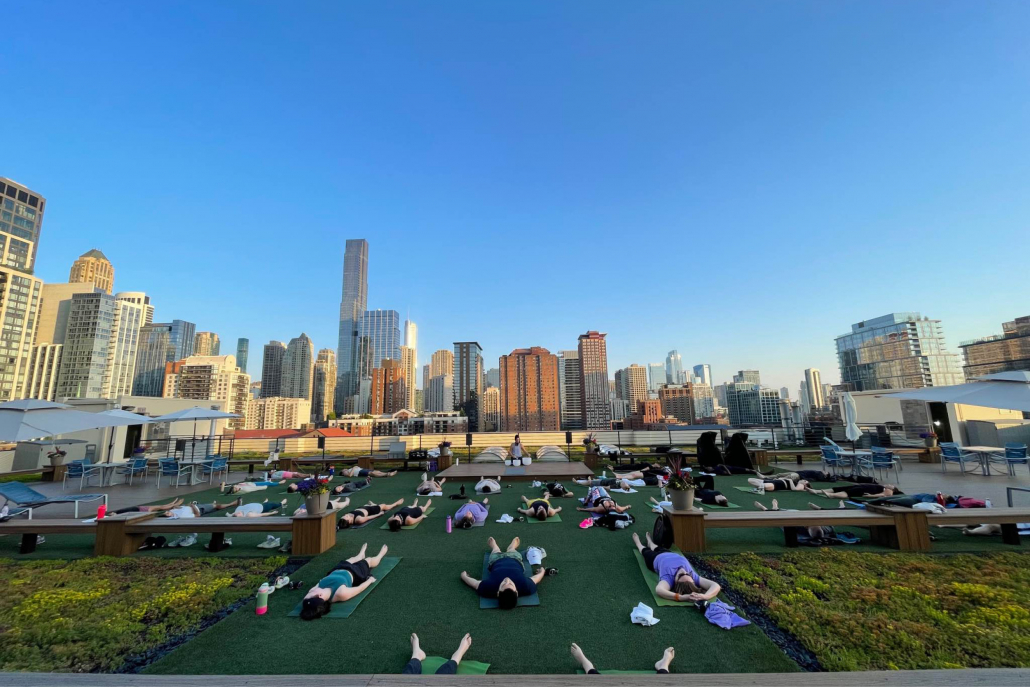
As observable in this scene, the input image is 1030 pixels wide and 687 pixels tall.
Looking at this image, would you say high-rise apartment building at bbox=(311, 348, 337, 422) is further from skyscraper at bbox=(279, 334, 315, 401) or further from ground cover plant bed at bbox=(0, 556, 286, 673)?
ground cover plant bed at bbox=(0, 556, 286, 673)

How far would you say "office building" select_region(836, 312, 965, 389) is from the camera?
8194 centimetres

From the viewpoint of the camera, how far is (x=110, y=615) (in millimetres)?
3922

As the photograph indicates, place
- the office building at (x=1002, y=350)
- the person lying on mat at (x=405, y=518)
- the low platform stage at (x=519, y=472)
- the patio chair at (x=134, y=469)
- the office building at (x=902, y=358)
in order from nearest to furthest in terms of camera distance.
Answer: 1. the person lying on mat at (x=405, y=518)
2. the low platform stage at (x=519, y=472)
3. the patio chair at (x=134, y=469)
4. the office building at (x=1002, y=350)
5. the office building at (x=902, y=358)

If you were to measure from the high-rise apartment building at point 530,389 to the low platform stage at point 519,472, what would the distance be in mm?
90929

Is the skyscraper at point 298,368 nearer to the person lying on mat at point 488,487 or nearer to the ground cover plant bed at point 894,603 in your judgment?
the person lying on mat at point 488,487

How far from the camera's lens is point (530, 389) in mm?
105000

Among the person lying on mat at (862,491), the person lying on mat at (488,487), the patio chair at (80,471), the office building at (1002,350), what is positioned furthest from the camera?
the office building at (1002,350)

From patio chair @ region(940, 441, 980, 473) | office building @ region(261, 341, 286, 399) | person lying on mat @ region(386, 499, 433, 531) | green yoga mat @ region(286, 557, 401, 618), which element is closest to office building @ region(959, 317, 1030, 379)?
patio chair @ region(940, 441, 980, 473)

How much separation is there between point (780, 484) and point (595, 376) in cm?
13503

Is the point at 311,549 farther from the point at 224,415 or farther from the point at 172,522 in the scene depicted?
the point at 224,415

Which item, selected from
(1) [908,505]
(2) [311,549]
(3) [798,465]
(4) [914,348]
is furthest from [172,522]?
(4) [914,348]

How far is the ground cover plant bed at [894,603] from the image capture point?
10.1 ft

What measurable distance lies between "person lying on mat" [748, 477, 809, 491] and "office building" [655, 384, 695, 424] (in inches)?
4840

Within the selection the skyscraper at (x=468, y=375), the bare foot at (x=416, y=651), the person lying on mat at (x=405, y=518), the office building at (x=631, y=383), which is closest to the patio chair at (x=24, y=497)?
the person lying on mat at (x=405, y=518)
